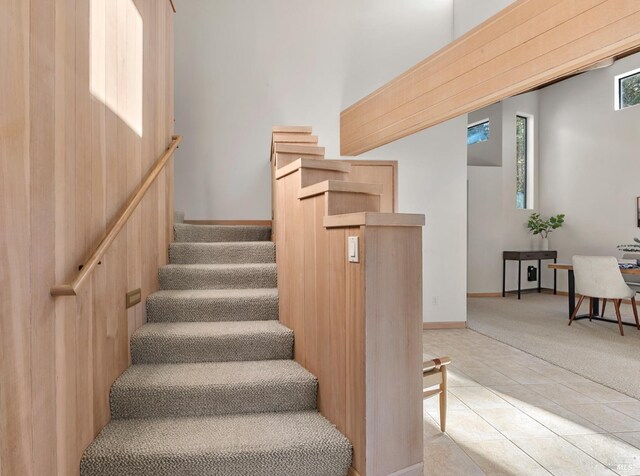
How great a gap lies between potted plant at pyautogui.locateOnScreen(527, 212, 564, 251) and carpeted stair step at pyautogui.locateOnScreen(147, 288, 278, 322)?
749cm

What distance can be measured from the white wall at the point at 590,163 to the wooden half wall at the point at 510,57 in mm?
6023

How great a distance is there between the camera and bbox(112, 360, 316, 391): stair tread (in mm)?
2240

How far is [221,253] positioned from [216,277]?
34cm

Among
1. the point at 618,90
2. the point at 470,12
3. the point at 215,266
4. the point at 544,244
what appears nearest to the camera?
the point at 215,266

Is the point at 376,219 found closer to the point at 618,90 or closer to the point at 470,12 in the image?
the point at 470,12

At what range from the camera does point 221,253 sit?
349 cm

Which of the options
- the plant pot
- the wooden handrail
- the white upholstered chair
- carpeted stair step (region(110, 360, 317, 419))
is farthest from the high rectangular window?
carpeted stair step (region(110, 360, 317, 419))

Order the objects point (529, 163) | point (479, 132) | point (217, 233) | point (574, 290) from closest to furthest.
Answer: point (217, 233)
point (574, 290)
point (529, 163)
point (479, 132)

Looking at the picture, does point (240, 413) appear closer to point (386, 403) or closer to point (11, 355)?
point (386, 403)

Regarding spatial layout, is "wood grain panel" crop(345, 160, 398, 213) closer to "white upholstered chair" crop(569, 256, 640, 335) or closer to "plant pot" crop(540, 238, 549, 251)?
"white upholstered chair" crop(569, 256, 640, 335)

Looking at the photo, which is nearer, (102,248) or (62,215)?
(62,215)

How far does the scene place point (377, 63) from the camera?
17.3 ft

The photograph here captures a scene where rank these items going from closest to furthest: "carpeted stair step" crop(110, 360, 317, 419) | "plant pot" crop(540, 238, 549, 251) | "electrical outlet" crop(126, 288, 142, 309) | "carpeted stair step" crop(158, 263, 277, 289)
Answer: "carpeted stair step" crop(110, 360, 317, 419)
"electrical outlet" crop(126, 288, 142, 309)
"carpeted stair step" crop(158, 263, 277, 289)
"plant pot" crop(540, 238, 549, 251)

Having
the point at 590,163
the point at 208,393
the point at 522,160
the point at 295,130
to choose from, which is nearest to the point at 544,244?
the point at 590,163
